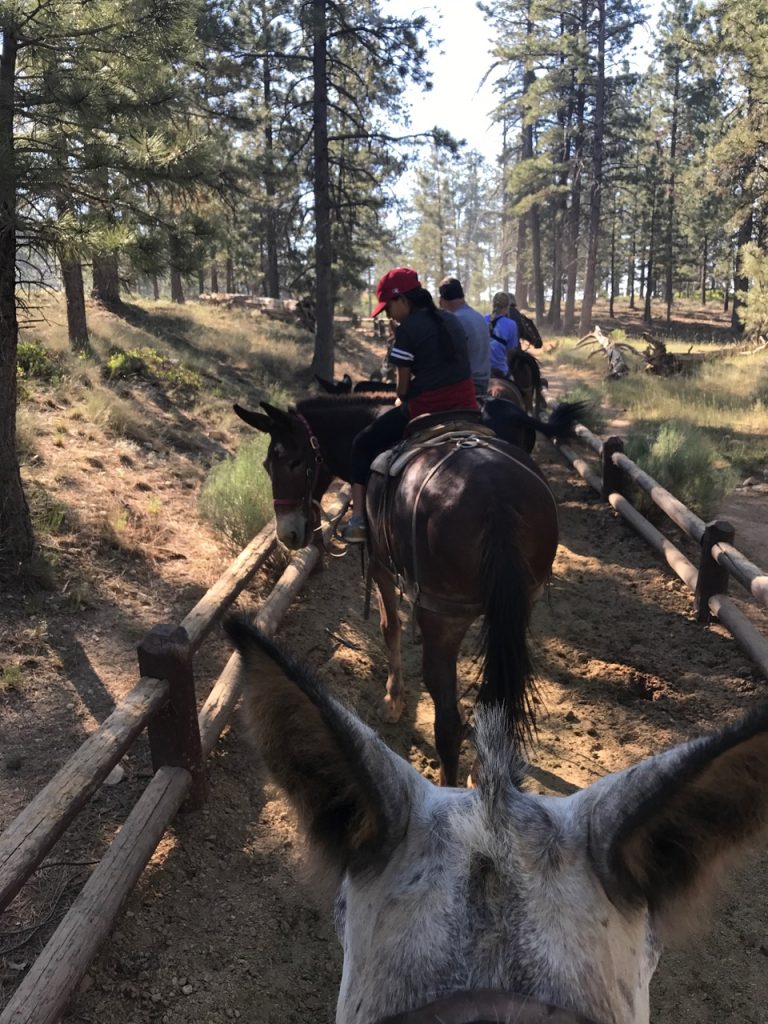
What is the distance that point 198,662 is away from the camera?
514 centimetres

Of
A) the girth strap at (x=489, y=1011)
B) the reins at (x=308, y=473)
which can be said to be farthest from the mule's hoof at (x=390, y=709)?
the girth strap at (x=489, y=1011)

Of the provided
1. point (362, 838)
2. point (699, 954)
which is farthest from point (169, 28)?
point (699, 954)

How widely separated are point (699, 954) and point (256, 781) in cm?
248

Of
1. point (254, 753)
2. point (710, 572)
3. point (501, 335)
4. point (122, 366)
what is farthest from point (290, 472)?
point (122, 366)

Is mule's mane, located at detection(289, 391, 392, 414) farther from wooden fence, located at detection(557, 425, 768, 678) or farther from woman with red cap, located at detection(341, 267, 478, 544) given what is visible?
wooden fence, located at detection(557, 425, 768, 678)

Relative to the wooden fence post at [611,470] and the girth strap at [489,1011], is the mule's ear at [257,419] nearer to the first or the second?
the girth strap at [489,1011]

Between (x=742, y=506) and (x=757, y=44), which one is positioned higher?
(x=757, y=44)

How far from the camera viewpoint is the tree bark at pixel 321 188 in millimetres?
13273

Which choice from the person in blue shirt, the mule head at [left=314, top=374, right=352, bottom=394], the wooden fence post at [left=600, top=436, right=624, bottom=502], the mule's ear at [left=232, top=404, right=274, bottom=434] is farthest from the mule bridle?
the wooden fence post at [left=600, top=436, right=624, bottom=502]

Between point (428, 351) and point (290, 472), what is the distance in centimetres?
160

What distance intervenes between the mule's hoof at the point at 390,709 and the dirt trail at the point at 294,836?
0.27 ft

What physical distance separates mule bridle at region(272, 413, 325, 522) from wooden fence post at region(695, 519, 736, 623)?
11.1ft

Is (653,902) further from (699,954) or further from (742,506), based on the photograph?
(742,506)

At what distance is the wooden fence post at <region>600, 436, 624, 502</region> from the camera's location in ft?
28.3
